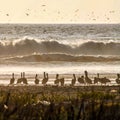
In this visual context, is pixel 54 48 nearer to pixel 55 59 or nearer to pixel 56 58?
pixel 56 58

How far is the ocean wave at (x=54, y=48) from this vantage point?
48938 millimetres

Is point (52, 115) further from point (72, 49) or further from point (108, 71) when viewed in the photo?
point (72, 49)

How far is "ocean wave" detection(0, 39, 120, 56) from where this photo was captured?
48.9 meters

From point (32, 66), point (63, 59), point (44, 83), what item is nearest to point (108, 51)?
point (63, 59)

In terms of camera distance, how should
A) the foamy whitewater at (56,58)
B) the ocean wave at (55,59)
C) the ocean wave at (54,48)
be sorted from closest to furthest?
the foamy whitewater at (56,58), the ocean wave at (55,59), the ocean wave at (54,48)

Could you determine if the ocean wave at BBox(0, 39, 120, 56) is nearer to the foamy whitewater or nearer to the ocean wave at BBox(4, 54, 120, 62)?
the foamy whitewater

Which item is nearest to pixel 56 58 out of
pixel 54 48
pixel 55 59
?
pixel 55 59

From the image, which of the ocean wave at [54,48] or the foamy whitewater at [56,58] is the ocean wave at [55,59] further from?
the ocean wave at [54,48]

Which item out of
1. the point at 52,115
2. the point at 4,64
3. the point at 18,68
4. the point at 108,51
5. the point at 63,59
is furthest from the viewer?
the point at 108,51

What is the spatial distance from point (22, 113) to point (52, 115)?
622 mm

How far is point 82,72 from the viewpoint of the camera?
30531 millimetres

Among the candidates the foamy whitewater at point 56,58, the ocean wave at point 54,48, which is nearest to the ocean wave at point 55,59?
the foamy whitewater at point 56,58

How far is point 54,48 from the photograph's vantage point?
5169 cm

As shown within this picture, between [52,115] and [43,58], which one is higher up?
[43,58]
